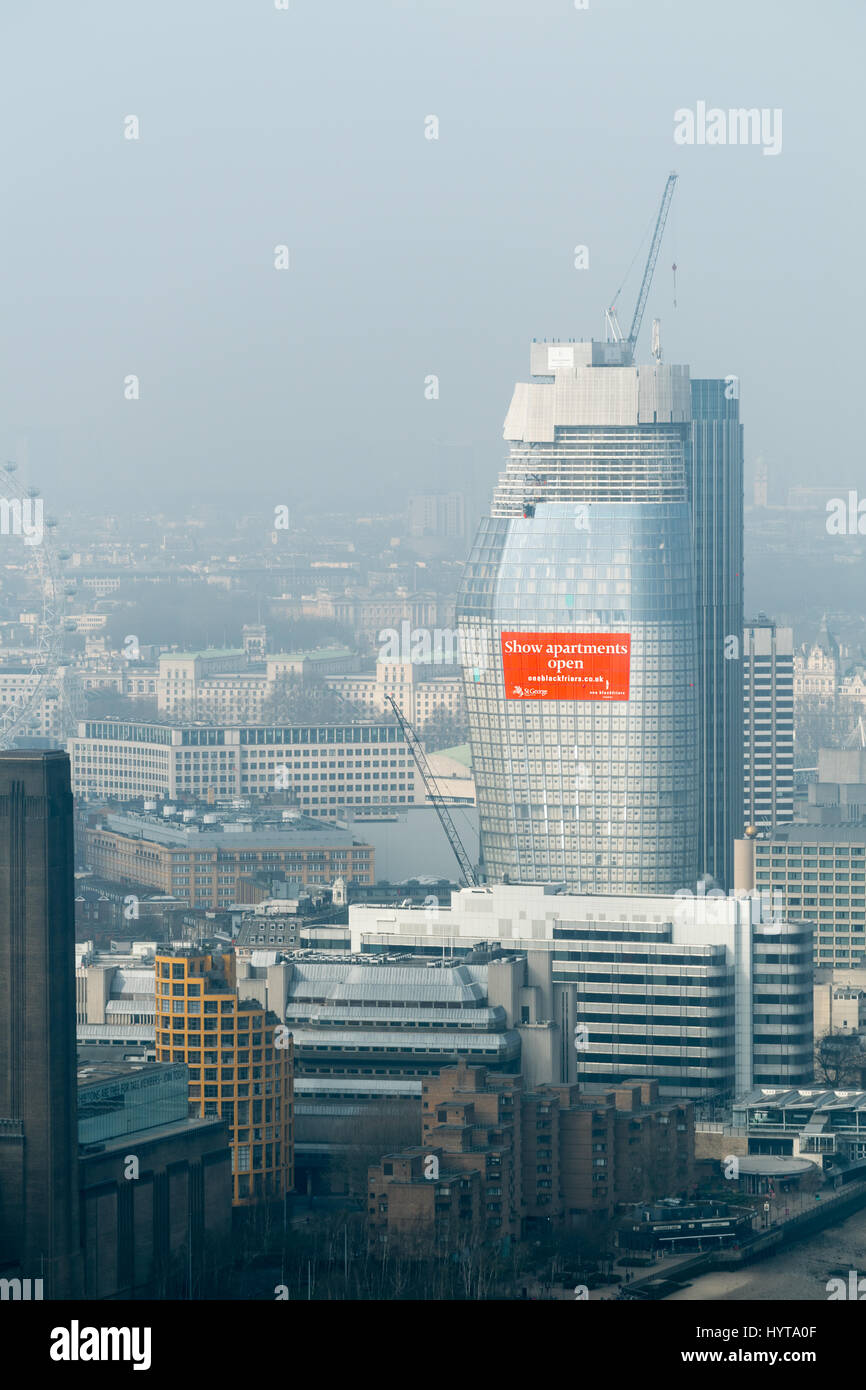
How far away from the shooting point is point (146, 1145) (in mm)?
41062

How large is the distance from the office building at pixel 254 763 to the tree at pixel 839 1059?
4737 centimetres

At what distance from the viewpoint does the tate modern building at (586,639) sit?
226 feet

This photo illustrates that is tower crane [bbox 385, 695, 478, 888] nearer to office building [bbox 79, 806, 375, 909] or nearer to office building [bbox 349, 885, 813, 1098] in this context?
office building [bbox 79, 806, 375, 909]

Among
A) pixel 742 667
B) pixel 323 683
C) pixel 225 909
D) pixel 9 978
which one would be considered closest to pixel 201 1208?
pixel 9 978

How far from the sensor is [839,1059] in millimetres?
59719

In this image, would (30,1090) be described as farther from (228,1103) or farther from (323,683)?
(323,683)

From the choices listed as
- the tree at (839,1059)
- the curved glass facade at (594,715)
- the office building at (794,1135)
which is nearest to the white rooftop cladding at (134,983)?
the office building at (794,1135)

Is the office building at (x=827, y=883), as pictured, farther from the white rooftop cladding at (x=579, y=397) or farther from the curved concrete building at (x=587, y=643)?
the white rooftop cladding at (x=579, y=397)

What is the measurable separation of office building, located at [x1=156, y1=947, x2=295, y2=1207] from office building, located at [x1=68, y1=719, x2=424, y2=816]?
196 feet

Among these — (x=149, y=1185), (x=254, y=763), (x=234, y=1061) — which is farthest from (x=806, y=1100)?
(x=254, y=763)

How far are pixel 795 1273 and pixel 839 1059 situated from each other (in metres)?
16.3

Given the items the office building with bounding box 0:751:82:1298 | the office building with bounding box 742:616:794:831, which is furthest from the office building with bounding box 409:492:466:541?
the office building with bounding box 0:751:82:1298

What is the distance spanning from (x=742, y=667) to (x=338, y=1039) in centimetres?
3623

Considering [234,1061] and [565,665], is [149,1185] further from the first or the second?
[565,665]
